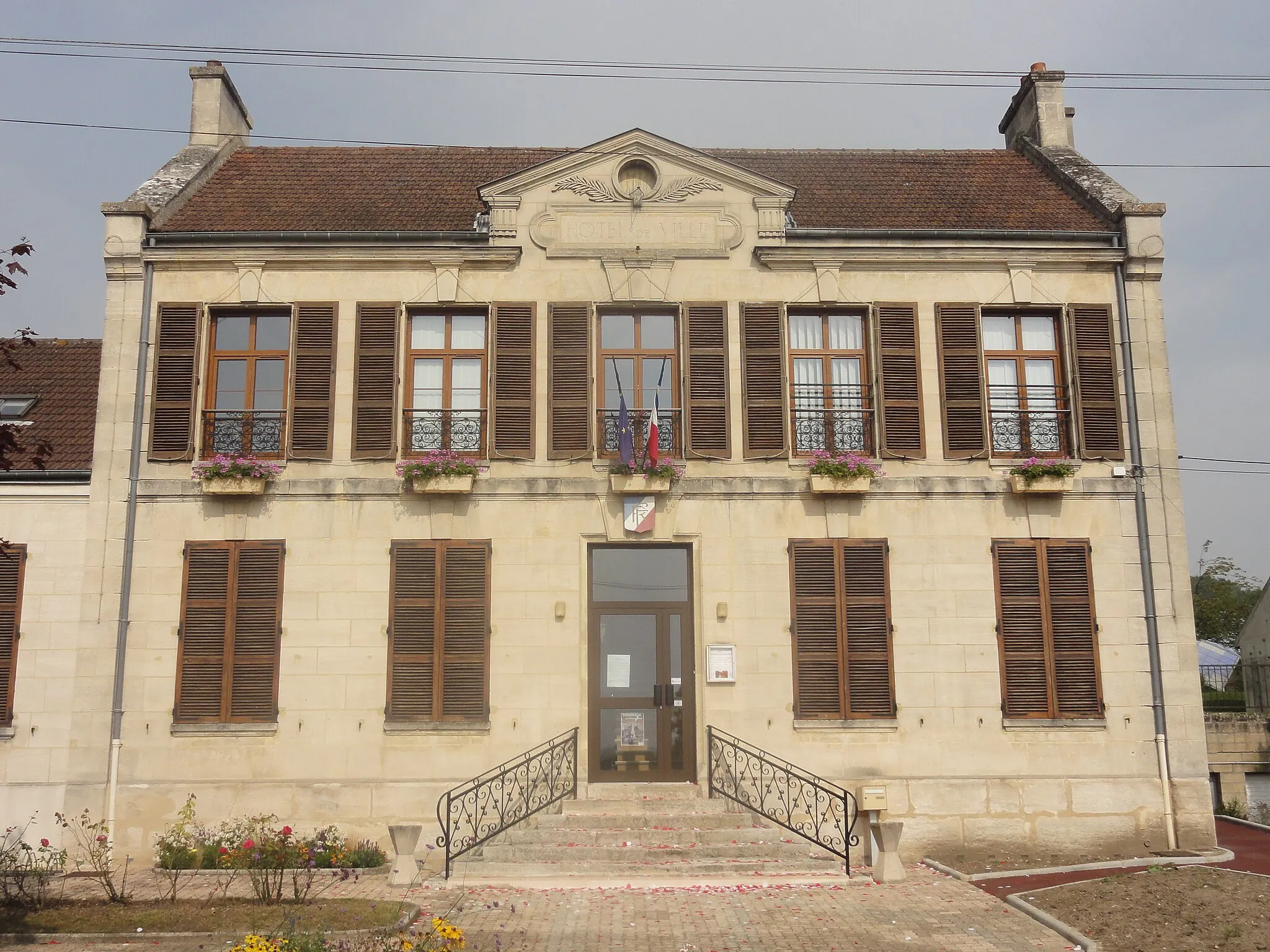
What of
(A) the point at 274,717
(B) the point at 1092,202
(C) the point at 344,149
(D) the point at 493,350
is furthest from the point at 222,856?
(B) the point at 1092,202

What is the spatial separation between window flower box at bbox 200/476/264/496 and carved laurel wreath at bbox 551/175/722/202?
211 inches

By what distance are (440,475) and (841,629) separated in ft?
17.3

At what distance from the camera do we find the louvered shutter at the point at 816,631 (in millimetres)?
13891

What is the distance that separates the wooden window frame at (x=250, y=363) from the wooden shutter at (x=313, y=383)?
0.24 ft

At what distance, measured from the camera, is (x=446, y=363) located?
14828mm

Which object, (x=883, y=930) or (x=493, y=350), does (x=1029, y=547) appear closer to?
(x=883, y=930)

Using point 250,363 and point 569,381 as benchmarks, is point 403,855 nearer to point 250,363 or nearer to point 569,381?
point 569,381

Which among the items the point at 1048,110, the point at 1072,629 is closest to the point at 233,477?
the point at 1072,629

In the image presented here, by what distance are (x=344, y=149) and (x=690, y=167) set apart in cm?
645

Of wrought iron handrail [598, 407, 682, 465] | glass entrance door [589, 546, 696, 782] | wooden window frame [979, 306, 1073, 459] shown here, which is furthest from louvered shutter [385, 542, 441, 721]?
wooden window frame [979, 306, 1073, 459]

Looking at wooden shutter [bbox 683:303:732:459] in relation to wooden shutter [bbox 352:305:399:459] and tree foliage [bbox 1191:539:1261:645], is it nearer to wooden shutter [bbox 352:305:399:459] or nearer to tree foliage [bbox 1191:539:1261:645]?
wooden shutter [bbox 352:305:399:459]

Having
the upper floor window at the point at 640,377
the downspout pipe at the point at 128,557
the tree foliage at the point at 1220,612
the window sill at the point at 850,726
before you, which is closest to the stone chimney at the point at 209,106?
the downspout pipe at the point at 128,557

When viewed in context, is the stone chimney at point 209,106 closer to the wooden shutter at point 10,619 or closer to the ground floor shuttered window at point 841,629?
the wooden shutter at point 10,619

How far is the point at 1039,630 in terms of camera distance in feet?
46.2
